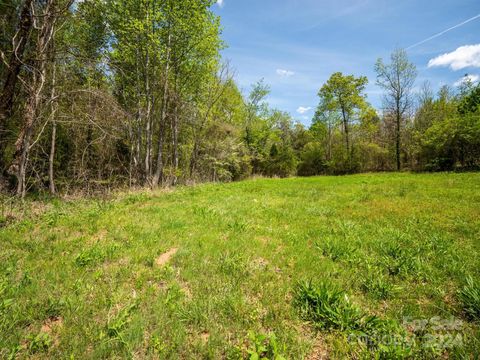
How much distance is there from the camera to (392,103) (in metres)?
28.4

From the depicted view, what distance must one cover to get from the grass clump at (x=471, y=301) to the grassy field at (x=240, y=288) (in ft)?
0.04

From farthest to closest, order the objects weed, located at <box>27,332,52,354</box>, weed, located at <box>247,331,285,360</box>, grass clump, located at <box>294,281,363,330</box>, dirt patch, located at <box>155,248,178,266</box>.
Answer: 1. dirt patch, located at <box>155,248,178,266</box>
2. grass clump, located at <box>294,281,363,330</box>
3. weed, located at <box>27,332,52,354</box>
4. weed, located at <box>247,331,285,360</box>

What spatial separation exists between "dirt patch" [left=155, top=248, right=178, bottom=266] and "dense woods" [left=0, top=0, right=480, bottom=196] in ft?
13.7

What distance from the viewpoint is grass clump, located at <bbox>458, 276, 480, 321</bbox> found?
2.52 meters

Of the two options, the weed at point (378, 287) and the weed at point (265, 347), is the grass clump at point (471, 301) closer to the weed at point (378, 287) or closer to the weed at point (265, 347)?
the weed at point (378, 287)

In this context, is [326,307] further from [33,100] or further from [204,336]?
[33,100]

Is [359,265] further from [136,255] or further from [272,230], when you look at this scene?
[136,255]

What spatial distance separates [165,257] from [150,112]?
12202 millimetres

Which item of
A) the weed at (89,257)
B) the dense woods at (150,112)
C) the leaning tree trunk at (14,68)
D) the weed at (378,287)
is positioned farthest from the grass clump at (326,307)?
the leaning tree trunk at (14,68)

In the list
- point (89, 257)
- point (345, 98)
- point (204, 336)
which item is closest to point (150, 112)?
point (89, 257)

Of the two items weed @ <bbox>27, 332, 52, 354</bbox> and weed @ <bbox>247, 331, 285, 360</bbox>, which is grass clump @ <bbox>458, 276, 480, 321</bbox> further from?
weed @ <bbox>27, 332, 52, 354</bbox>

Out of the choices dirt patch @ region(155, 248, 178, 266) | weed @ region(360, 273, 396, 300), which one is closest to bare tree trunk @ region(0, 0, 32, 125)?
dirt patch @ region(155, 248, 178, 266)

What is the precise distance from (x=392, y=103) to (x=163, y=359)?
35360mm

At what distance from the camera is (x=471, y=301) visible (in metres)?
2.60
